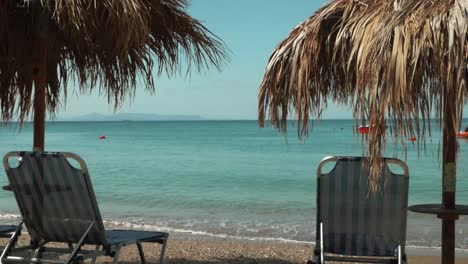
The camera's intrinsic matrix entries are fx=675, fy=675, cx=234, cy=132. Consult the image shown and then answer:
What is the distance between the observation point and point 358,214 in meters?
3.87

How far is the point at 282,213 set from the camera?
12.1 m

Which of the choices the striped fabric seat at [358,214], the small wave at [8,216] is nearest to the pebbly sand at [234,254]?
the striped fabric seat at [358,214]

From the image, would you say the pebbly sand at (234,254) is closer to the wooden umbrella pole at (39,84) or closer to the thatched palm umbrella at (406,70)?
the wooden umbrella pole at (39,84)

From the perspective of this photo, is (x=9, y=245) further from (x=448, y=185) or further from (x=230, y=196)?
(x=230, y=196)

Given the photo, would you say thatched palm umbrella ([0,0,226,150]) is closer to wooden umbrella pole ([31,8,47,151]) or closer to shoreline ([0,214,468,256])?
wooden umbrella pole ([31,8,47,151])

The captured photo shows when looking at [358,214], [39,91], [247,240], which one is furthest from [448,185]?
[247,240]

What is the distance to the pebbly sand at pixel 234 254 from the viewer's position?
6.12 metres

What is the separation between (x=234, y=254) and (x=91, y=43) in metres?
3.05

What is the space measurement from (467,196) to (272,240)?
8.95m

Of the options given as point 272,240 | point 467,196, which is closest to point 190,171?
point 467,196

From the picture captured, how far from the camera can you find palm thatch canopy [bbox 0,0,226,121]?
4102 mm

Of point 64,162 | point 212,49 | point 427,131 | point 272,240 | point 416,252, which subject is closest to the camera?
point 427,131

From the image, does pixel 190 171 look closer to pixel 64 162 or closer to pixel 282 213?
pixel 282 213

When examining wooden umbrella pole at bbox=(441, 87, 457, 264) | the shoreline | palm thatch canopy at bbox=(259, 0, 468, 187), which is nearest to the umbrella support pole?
wooden umbrella pole at bbox=(441, 87, 457, 264)
